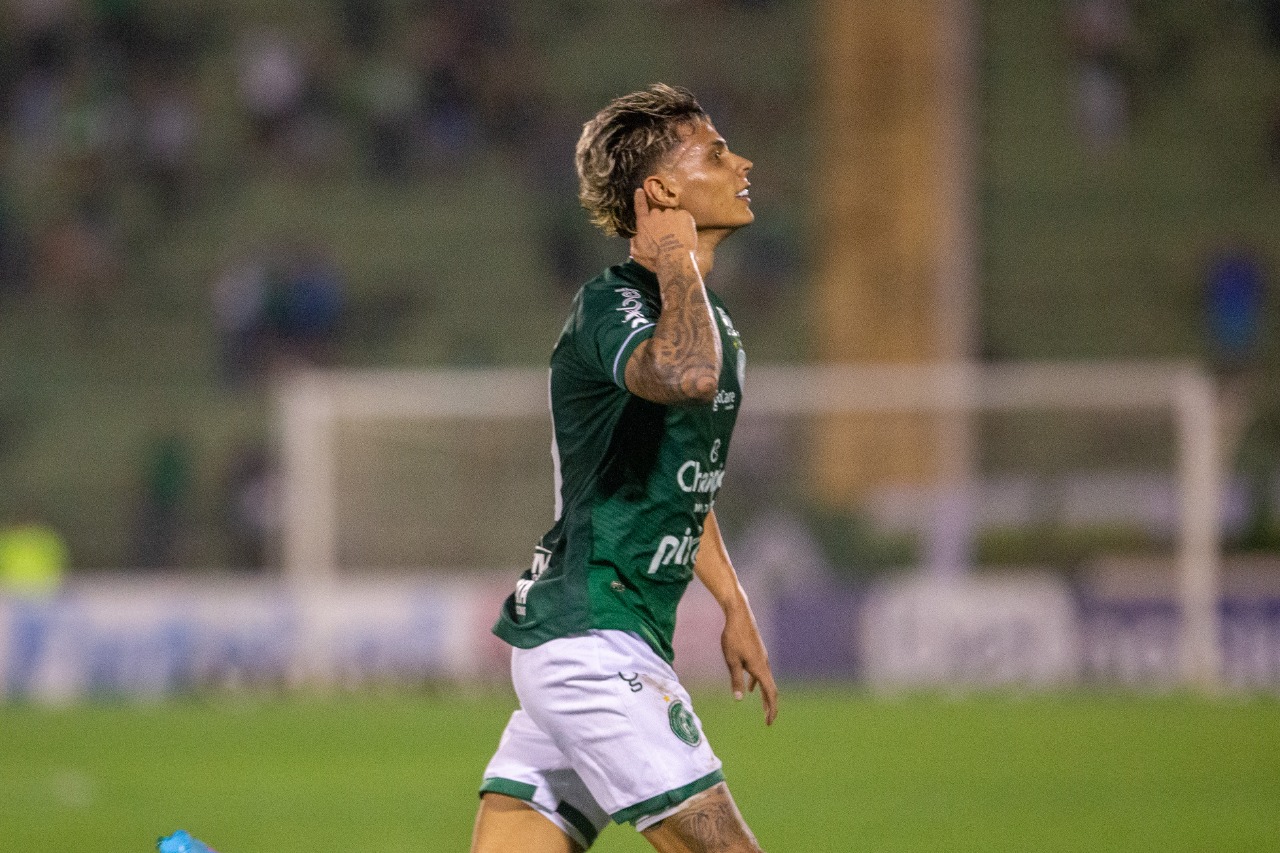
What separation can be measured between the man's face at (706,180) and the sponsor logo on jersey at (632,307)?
0.17 metres

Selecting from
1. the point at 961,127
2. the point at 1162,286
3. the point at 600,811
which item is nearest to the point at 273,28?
the point at 961,127

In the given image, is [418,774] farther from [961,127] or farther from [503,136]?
[503,136]

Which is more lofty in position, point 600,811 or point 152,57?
point 152,57

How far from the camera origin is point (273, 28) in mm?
21625

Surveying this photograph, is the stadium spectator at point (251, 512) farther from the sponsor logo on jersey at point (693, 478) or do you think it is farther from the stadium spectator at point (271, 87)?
the sponsor logo on jersey at point (693, 478)

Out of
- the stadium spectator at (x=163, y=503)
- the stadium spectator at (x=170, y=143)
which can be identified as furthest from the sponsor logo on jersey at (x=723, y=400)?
the stadium spectator at (x=170, y=143)

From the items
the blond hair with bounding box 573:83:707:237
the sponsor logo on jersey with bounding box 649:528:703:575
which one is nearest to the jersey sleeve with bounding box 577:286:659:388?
the blond hair with bounding box 573:83:707:237

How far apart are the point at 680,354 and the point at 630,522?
0.41 meters

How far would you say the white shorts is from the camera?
3.17 m

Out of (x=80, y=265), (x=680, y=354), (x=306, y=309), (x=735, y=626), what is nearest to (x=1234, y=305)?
(x=306, y=309)

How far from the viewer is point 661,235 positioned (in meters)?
3.22

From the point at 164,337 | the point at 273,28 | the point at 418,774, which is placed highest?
the point at 273,28

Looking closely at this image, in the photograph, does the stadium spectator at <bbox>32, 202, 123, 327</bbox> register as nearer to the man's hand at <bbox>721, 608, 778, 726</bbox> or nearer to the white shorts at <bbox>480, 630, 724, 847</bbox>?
the man's hand at <bbox>721, 608, 778, 726</bbox>

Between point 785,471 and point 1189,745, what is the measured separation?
17.6 ft
